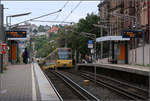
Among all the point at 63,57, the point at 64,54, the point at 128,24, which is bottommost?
the point at 63,57

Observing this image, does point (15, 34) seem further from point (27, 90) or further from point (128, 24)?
point (128, 24)

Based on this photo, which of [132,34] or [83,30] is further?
[83,30]

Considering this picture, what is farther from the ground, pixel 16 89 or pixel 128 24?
pixel 128 24

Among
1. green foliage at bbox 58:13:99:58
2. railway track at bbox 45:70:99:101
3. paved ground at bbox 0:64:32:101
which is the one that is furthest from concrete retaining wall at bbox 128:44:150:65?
paved ground at bbox 0:64:32:101

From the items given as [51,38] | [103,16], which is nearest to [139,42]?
[103,16]

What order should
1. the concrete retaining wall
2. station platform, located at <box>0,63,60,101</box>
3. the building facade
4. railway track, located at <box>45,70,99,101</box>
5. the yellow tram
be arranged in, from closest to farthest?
station platform, located at <box>0,63,60,101</box> → railway track, located at <box>45,70,99,101</box> → the concrete retaining wall → the building facade → the yellow tram

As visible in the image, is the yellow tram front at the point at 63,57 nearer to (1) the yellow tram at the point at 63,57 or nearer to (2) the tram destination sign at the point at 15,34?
(1) the yellow tram at the point at 63,57

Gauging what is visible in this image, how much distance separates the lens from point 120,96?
16625 mm

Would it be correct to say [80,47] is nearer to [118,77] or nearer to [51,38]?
[51,38]

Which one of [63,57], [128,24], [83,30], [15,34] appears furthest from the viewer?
[83,30]

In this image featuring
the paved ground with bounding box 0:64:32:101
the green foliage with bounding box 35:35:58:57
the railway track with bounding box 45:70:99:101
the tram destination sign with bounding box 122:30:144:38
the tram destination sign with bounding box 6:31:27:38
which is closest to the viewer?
the paved ground with bounding box 0:64:32:101

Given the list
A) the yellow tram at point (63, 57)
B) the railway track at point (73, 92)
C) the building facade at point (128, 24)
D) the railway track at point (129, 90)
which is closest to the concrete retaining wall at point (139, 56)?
the building facade at point (128, 24)

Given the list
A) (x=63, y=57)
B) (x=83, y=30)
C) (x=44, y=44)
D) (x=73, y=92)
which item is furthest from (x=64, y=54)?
(x=44, y=44)

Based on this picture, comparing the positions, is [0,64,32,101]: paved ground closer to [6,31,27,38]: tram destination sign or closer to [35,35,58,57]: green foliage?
[6,31,27,38]: tram destination sign
